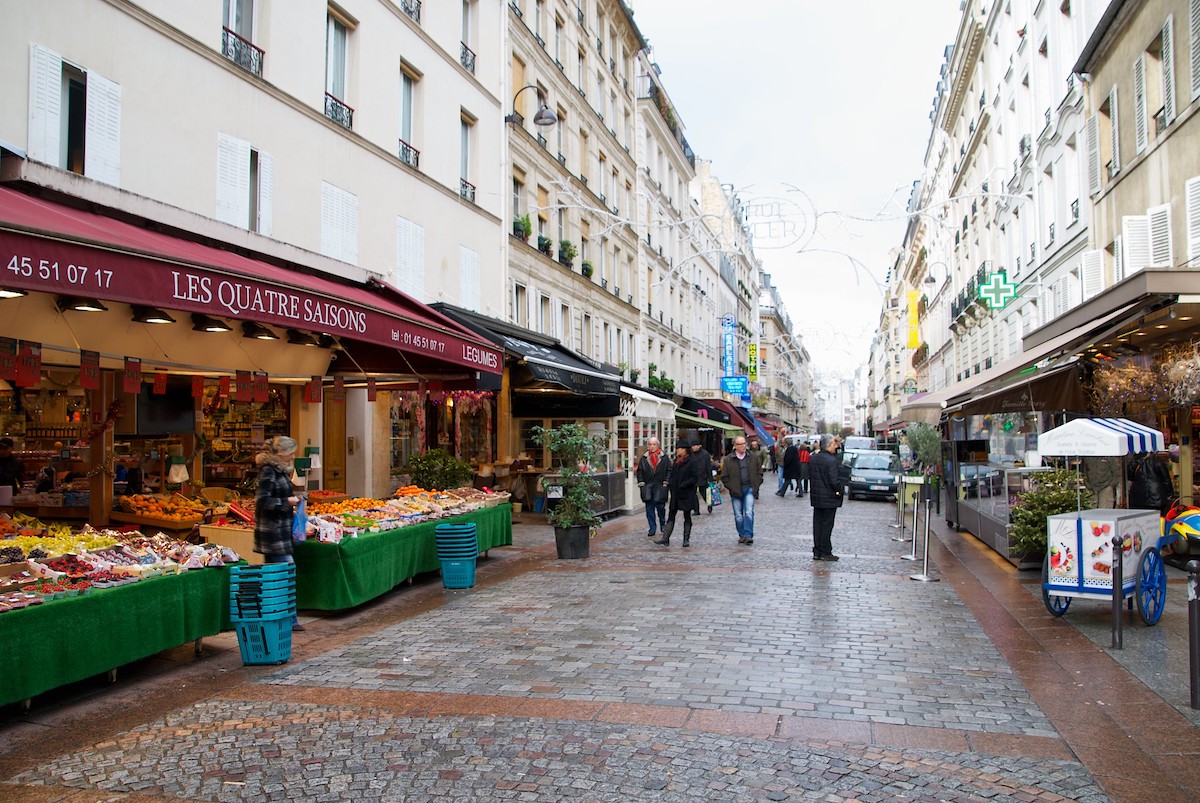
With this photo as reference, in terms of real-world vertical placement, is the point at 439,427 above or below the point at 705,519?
above

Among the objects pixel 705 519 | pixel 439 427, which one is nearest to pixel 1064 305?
pixel 705 519

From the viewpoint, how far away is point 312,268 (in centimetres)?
1235

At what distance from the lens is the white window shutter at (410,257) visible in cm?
1505

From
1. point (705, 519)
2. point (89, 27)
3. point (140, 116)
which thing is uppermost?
point (89, 27)

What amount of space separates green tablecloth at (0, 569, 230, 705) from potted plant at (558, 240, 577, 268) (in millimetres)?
17911

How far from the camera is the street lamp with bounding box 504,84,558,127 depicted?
54.8 ft

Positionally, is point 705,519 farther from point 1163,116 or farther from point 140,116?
point 140,116

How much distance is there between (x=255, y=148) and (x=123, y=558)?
22.5 feet

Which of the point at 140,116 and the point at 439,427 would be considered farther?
the point at 439,427

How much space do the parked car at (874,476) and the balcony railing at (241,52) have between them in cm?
1937

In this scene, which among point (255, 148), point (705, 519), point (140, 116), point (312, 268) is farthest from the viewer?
Answer: point (705, 519)

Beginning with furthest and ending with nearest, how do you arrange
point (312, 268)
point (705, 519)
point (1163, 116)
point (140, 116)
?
point (705, 519) → point (1163, 116) → point (312, 268) → point (140, 116)

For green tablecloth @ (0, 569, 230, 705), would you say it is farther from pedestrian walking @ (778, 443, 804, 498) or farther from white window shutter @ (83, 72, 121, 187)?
pedestrian walking @ (778, 443, 804, 498)

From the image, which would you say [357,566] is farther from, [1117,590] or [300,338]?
[1117,590]
